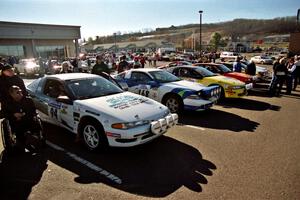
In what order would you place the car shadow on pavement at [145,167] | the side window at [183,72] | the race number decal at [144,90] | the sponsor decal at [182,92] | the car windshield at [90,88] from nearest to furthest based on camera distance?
the car shadow on pavement at [145,167] → the car windshield at [90,88] → the sponsor decal at [182,92] → the race number decal at [144,90] → the side window at [183,72]

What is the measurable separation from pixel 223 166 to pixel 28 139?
13.0 feet

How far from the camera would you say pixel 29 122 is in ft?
15.6

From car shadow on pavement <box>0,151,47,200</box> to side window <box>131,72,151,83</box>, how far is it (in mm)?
3995

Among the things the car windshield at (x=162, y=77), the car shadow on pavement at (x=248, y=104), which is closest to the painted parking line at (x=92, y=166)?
the car windshield at (x=162, y=77)

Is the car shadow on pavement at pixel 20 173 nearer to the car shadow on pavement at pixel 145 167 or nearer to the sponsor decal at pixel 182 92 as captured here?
the car shadow on pavement at pixel 145 167

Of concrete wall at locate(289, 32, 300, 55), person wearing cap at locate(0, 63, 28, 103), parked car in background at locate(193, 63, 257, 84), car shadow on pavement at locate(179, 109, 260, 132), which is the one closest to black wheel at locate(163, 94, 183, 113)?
car shadow on pavement at locate(179, 109, 260, 132)

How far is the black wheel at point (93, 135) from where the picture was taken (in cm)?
444

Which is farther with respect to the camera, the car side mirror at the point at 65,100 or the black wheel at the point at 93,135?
the car side mirror at the point at 65,100

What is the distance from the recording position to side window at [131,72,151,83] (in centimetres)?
783

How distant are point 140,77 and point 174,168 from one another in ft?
14.5

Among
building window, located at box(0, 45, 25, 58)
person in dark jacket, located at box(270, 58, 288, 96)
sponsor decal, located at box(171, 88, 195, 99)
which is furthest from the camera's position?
building window, located at box(0, 45, 25, 58)

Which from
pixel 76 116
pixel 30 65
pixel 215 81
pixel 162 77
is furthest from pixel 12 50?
pixel 76 116

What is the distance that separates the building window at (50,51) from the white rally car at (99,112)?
32.0 m

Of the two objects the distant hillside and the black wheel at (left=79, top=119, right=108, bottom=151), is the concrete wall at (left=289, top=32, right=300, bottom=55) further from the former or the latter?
the distant hillside
